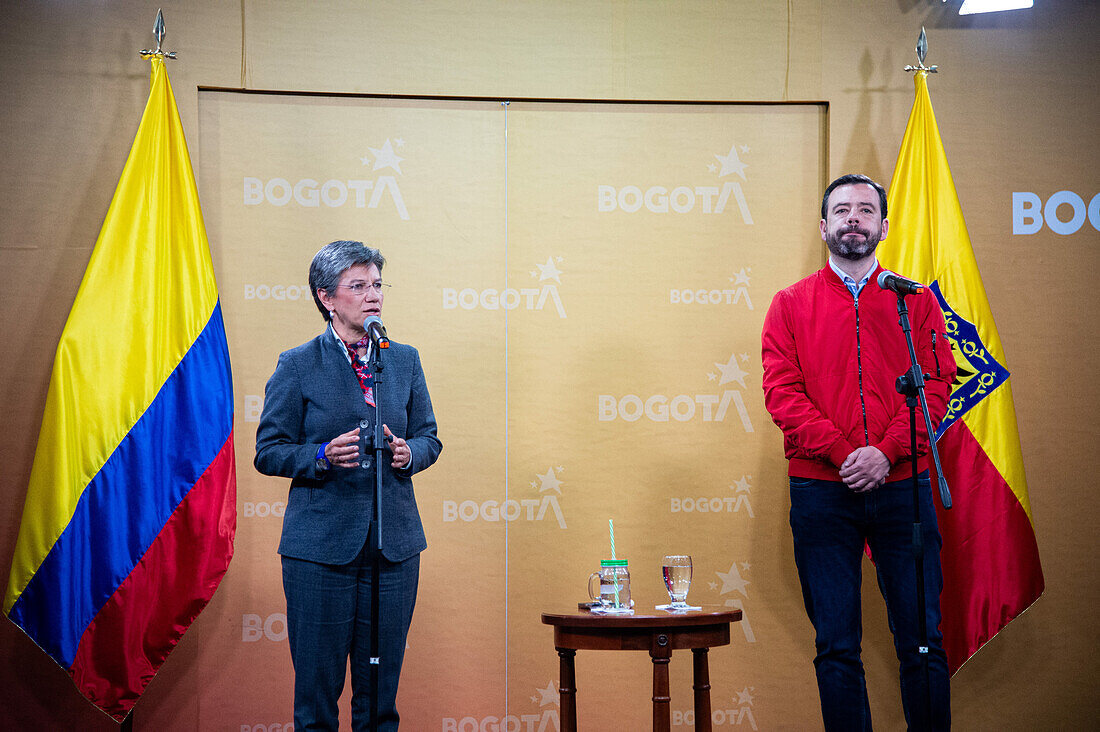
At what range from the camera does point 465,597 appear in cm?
395

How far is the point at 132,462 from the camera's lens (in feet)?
11.6

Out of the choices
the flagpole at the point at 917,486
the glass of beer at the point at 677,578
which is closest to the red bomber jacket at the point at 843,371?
the flagpole at the point at 917,486

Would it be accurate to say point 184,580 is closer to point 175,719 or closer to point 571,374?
point 175,719

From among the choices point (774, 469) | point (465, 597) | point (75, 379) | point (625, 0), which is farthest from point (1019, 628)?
point (75, 379)

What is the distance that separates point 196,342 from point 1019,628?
3436mm

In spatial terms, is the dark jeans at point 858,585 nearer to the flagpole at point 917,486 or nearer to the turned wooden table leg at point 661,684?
the flagpole at point 917,486

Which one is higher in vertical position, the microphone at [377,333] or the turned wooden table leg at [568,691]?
the microphone at [377,333]

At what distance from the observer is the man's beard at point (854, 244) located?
310cm

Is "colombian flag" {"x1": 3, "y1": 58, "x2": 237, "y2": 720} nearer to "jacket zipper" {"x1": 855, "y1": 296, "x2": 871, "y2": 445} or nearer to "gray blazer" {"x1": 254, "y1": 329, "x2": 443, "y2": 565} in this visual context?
"gray blazer" {"x1": 254, "y1": 329, "x2": 443, "y2": 565}

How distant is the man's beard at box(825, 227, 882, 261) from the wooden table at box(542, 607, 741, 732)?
3.80ft

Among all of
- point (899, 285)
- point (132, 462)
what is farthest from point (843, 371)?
point (132, 462)

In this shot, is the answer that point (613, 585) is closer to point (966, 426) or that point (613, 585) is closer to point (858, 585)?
point (858, 585)

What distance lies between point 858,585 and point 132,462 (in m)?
2.49

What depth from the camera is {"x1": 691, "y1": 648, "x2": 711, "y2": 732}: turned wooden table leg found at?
115 inches
